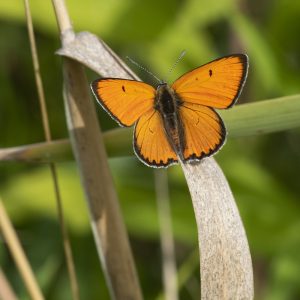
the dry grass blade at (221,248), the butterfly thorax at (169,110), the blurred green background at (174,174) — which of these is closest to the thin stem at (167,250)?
the blurred green background at (174,174)

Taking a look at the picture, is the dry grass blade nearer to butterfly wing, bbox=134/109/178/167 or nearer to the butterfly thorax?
butterfly wing, bbox=134/109/178/167

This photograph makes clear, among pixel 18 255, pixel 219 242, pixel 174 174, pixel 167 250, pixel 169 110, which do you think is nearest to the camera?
pixel 219 242

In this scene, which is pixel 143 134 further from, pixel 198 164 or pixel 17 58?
pixel 17 58

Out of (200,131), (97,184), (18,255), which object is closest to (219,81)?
(200,131)

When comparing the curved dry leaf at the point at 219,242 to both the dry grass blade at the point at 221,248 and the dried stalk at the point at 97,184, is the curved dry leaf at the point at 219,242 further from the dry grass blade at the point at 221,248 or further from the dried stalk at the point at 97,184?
the dried stalk at the point at 97,184

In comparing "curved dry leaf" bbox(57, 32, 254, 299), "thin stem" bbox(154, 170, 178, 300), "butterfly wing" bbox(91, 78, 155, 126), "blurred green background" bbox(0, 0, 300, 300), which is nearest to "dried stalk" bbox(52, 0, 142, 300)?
"butterfly wing" bbox(91, 78, 155, 126)

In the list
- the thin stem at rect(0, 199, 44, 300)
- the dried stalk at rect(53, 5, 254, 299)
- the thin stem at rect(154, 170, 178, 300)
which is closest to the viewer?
the dried stalk at rect(53, 5, 254, 299)

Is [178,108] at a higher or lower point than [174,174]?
higher

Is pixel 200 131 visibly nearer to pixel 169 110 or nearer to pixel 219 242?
pixel 169 110
